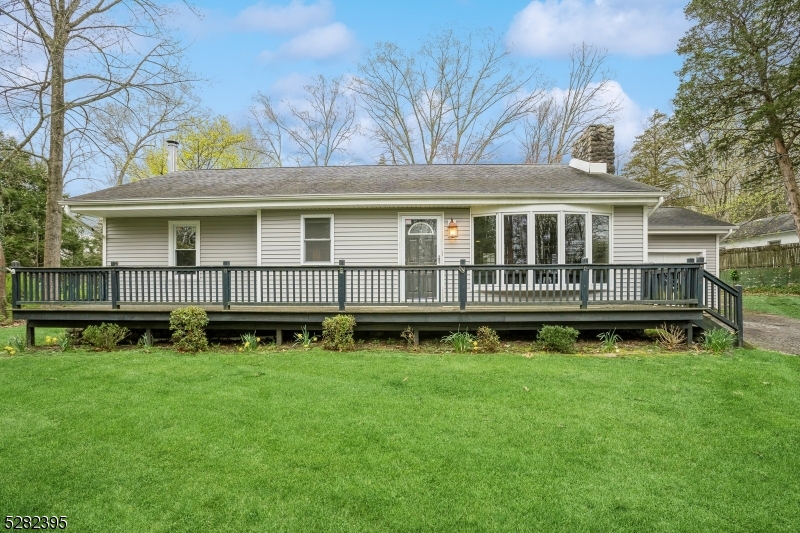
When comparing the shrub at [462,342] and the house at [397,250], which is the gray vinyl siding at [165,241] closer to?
the house at [397,250]

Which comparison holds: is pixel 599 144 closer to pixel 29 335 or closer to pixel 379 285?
pixel 379 285

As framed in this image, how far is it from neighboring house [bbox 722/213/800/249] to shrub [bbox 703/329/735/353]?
787 inches

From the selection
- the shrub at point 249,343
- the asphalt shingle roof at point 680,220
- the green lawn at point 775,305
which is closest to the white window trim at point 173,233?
the shrub at point 249,343

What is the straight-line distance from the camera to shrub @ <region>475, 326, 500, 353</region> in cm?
703

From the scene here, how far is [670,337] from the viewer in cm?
720

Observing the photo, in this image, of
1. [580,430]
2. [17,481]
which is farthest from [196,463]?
[580,430]

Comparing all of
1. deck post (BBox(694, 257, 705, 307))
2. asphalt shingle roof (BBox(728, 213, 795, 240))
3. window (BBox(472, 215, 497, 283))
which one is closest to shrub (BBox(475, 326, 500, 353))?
window (BBox(472, 215, 497, 283))

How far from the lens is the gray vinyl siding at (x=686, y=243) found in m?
13.2

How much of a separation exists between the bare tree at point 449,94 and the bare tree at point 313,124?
263 cm

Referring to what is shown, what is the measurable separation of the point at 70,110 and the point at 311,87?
50.0 feet

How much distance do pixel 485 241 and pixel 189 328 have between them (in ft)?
20.1

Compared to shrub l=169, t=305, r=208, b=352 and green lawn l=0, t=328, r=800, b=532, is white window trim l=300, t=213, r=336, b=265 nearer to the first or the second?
shrub l=169, t=305, r=208, b=352

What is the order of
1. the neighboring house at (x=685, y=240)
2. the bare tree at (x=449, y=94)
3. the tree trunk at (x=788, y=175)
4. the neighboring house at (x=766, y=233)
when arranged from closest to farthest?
the neighboring house at (x=685, y=240) < the tree trunk at (x=788, y=175) < the neighboring house at (x=766, y=233) < the bare tree at (x=449, y=94)

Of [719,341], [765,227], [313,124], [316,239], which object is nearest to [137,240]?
[316,239]
